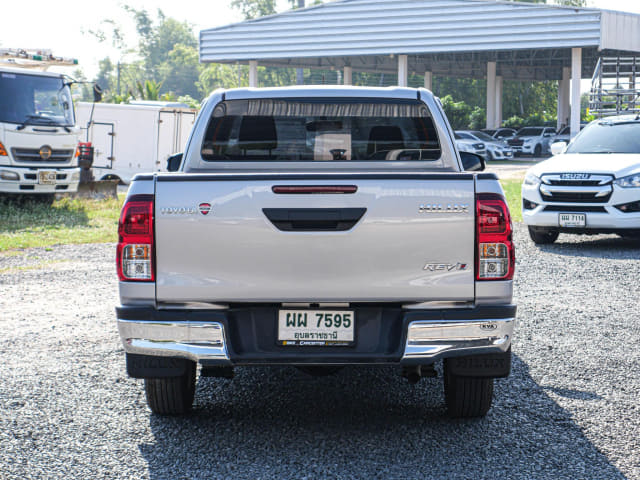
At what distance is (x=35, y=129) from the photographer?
52.3 ft

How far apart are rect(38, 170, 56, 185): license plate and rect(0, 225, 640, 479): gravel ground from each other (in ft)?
30.7

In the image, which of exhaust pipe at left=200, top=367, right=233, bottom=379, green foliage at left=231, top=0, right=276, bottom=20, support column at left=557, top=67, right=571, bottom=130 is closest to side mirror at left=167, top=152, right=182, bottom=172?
exhaust pipe at left=200, top=367, right=233, bottom=379

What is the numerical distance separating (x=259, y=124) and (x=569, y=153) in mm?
8469

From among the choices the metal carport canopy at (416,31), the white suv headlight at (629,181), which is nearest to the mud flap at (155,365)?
the white suv headlight at (629,181)

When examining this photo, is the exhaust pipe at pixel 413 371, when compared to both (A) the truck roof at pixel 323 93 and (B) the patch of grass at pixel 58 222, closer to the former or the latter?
(A) the truck roof at pixel 323 93

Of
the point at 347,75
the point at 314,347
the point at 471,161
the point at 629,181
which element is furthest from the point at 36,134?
the point at 347,75

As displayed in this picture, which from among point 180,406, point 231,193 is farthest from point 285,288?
point 180,406

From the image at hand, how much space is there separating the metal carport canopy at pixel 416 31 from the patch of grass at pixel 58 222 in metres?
18.8

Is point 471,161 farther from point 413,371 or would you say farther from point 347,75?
point 347,75

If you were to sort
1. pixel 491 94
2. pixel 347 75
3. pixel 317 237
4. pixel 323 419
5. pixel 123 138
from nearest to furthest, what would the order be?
pixel 317 237 < pixel 323 419 < pixel 123 138 < pixel 347 75 < pixel 491 94

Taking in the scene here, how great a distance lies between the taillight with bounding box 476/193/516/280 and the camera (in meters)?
4.00

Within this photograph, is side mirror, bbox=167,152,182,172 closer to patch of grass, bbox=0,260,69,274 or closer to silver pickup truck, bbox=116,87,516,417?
silver pickup truck, bbox=116,87,516,417

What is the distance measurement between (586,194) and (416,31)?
80.7 ft

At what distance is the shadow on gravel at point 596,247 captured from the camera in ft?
37.0
